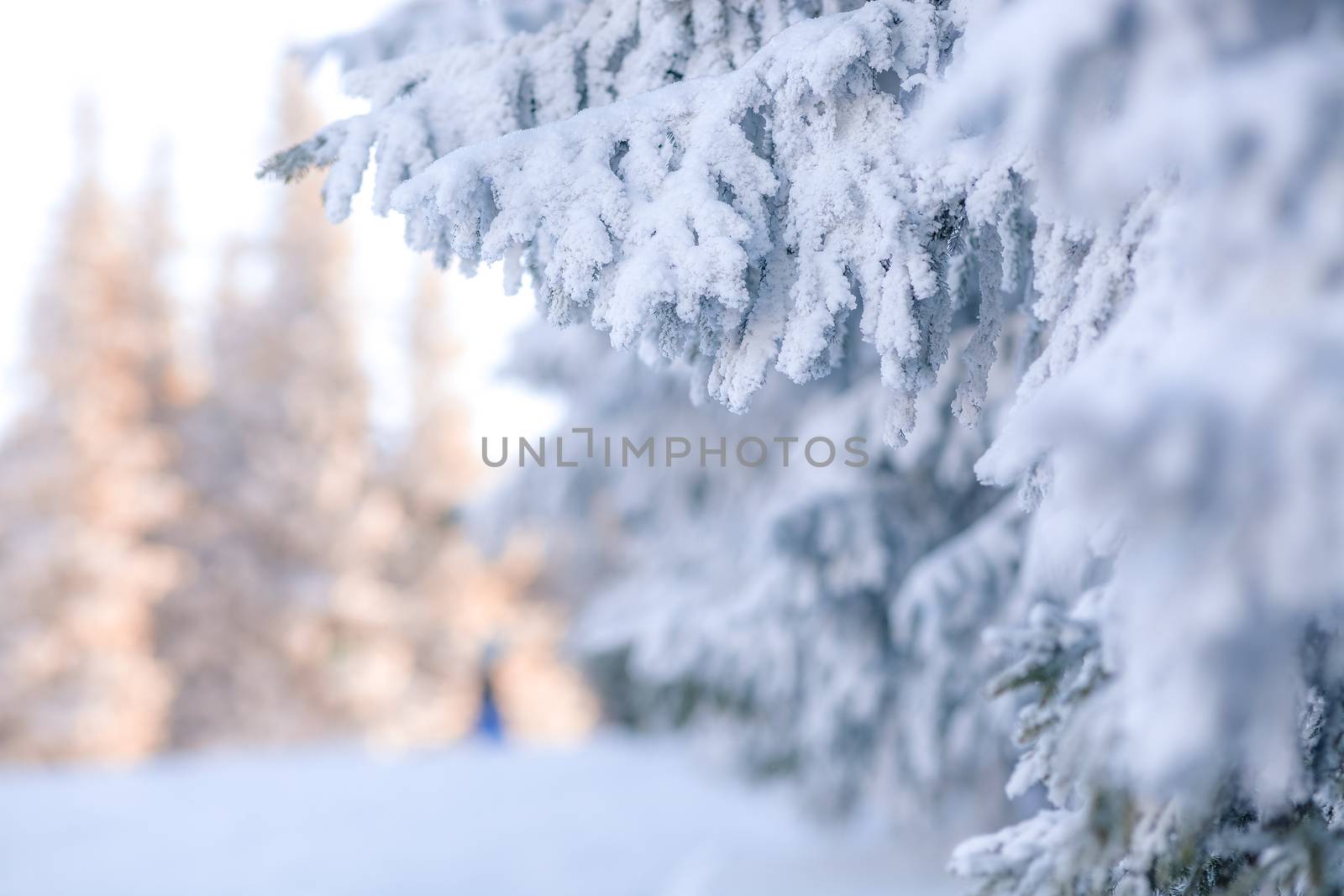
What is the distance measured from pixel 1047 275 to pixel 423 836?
8368mm

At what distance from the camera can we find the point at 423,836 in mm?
9266

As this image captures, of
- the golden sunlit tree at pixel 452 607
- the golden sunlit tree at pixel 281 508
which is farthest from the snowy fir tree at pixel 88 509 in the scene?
the golden sunlit tree at pixel 452 607

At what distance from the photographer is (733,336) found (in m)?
2.15

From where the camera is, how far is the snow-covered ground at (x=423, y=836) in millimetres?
7602

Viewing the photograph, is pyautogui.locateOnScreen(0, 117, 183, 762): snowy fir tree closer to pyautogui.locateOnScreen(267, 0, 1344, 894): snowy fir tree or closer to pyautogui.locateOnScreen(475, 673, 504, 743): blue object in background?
pyautogui.locateOnScreen(475, 673, 504, 743): blue object in background

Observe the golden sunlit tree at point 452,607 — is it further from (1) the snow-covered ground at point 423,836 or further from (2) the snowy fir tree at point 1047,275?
(2) the snowy fir tree at point 1047,275

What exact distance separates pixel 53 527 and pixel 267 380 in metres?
5.01

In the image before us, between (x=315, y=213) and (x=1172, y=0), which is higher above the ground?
(x=315, y=213)

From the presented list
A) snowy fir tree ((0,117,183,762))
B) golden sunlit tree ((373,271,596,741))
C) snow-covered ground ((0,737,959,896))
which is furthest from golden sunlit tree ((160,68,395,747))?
snow-covered ground ((0,737,959,896))

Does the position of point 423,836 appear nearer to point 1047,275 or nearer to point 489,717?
point 1047,275

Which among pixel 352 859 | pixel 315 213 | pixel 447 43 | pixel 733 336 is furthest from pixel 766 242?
pixel 315 213

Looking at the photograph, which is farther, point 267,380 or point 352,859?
point 267,380

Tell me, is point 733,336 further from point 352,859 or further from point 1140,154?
point 352,859

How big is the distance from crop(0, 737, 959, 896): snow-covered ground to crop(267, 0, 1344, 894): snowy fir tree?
3889mm
